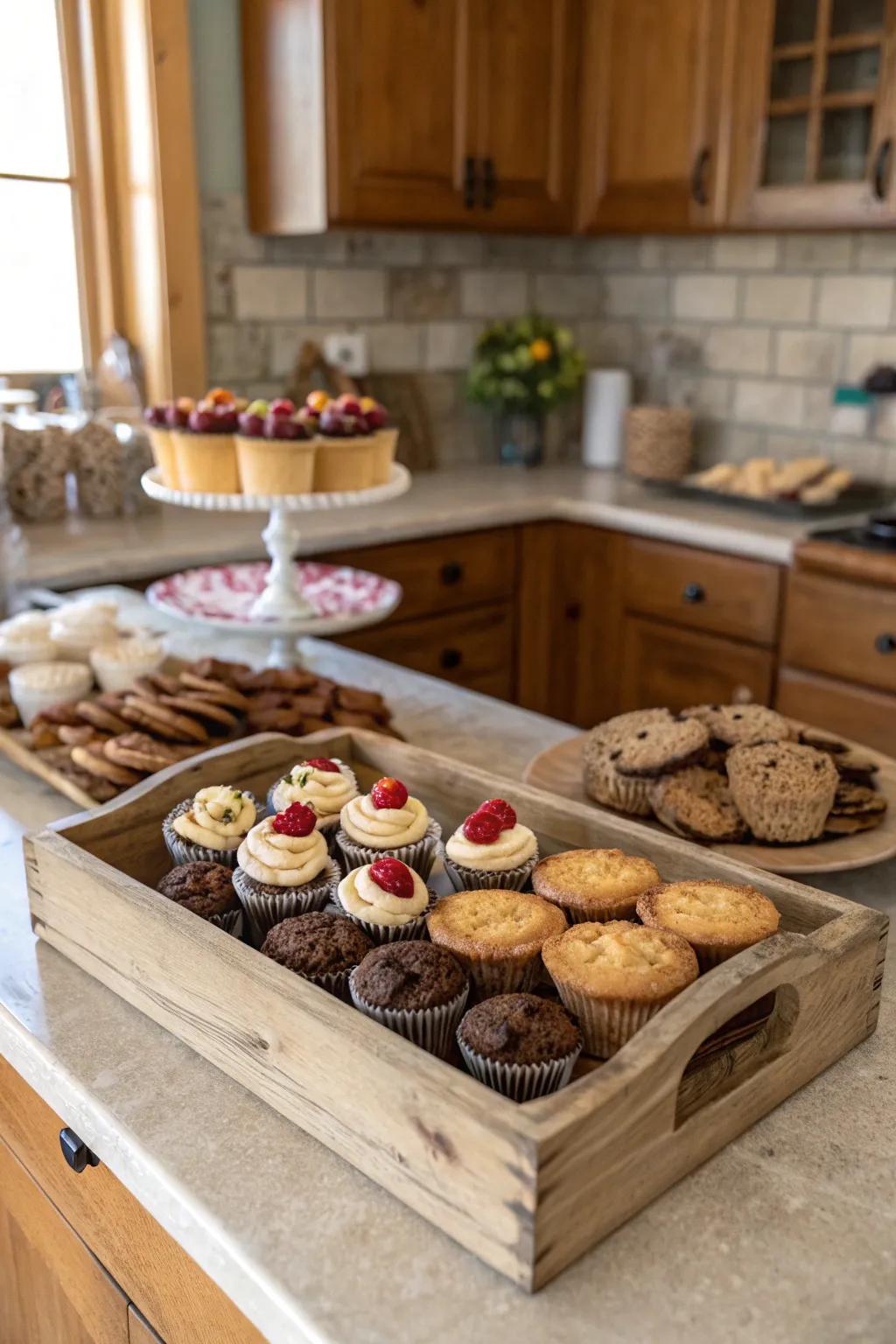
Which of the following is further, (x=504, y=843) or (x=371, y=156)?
(x=371, y=156)

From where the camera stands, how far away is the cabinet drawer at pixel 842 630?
2.55 metres

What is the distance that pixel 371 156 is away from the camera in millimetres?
2855

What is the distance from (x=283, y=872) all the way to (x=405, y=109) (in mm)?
2432

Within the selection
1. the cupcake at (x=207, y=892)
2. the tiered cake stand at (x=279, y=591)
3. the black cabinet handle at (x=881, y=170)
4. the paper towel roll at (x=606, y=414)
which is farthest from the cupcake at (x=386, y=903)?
the paper towel roll at (x=606, y=414)

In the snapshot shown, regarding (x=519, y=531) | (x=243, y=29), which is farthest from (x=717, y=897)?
(x=243, y=29)

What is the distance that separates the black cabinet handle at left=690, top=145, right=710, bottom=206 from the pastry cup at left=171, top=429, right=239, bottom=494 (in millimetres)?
1779

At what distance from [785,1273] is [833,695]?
2.10m

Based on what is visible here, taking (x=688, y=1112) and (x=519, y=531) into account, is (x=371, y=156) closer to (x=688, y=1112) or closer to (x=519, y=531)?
(x=519, y=531)

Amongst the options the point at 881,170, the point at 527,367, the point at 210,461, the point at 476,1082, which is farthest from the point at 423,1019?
the point at 527,367

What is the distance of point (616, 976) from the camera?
817mm

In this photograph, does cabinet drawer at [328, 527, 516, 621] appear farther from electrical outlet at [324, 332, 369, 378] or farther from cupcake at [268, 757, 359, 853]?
cupcake at [268, 757, 359, 853]

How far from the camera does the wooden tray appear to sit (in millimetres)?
673

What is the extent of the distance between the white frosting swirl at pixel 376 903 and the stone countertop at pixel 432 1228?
0.51ft

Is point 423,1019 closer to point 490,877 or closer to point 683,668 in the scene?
point 490,877
